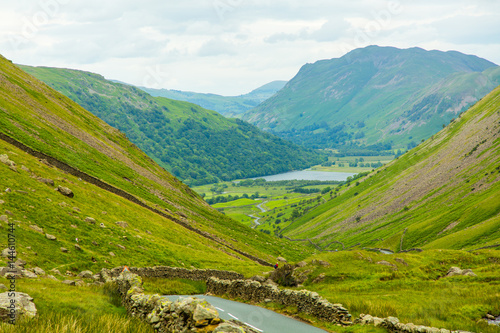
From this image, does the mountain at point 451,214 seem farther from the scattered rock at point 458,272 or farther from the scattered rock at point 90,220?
the scattered rock at point 90,220

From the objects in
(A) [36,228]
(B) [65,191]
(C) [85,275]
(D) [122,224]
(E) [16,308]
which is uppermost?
(B) [65,191]

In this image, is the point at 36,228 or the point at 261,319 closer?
the point at 261,319

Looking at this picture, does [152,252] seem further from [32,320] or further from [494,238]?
[494,238]

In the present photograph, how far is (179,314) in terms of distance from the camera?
60.1 ft

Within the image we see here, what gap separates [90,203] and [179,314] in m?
49.0

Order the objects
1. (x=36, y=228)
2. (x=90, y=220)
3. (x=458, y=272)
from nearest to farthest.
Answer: (x=36, y=228) → (x=458, y=272) → (x=90, y=220)

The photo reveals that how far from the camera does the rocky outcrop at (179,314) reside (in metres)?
17.0

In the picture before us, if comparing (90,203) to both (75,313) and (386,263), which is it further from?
(386,263)

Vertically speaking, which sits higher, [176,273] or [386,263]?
[386,263]

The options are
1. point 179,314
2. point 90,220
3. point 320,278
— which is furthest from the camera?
point 90,220

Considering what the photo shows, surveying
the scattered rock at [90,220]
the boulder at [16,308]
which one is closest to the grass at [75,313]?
A: the boulder at [16,308]

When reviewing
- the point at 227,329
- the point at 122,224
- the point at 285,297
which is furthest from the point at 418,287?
the point at 122,224

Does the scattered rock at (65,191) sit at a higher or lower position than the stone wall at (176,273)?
higher

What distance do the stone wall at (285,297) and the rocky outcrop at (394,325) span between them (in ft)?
5.01
